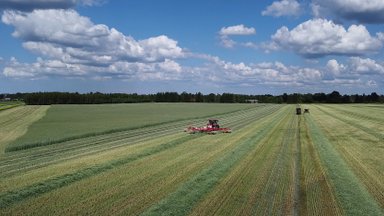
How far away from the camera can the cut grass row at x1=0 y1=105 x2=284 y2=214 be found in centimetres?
1087

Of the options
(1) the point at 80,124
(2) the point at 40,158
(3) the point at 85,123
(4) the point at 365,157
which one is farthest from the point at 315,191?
(3) the point at 85,123

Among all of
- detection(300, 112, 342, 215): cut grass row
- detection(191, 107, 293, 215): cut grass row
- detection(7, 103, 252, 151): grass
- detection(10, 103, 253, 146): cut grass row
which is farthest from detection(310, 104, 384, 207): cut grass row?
detection(10, 103, 253, 146): cut grass row

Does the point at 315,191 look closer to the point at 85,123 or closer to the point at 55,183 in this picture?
the point at 55,183

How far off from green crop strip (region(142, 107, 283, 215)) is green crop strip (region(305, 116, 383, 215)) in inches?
143

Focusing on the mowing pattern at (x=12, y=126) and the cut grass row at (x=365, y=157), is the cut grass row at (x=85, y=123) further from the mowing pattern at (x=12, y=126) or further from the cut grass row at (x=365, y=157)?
the cut grass row at (x=365, y=157)

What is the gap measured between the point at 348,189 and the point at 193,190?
459cm

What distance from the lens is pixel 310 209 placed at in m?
10.7

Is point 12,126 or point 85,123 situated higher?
point 85,123

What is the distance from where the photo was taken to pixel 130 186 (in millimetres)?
13250

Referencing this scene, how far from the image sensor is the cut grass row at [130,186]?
1087 centimetres

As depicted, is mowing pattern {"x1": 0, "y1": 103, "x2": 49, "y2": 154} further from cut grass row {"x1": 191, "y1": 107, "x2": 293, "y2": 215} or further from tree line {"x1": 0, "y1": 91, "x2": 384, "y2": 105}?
tree line {"x1": 0, "y1": 91, "x2": 384, "y2": 105}

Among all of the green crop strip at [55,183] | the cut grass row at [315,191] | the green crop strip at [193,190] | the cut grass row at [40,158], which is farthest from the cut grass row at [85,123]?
the cut grass row at [315,191]

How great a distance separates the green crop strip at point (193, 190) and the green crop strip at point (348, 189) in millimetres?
3638

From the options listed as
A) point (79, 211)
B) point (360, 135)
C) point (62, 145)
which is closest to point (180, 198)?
point (79, 211)
